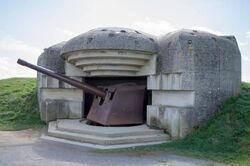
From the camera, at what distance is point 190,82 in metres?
8.30

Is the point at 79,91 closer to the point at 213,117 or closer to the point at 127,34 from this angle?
the point at 127,34

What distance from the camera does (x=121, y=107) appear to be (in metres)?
9.35

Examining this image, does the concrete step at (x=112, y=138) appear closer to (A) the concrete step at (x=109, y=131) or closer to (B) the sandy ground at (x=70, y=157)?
(A) the concrete step at (x=109, y=131)

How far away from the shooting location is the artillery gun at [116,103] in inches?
363

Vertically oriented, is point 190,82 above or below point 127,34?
below

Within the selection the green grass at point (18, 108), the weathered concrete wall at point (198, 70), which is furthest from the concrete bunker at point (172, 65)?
the green grass at point (18, 108)

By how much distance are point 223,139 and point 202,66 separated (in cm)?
212

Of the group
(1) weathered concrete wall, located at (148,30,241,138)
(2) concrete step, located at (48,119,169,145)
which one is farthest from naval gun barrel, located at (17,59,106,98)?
(1) weathered concrete wall, located at (148,30,241,138)

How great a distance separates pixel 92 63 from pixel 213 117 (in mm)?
3942

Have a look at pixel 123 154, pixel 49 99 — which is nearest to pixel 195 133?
pixel 123 154

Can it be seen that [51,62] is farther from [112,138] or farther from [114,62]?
[112,138]

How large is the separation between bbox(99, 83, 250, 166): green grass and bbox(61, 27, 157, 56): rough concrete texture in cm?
279

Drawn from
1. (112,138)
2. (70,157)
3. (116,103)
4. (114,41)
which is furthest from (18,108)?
(70,157)

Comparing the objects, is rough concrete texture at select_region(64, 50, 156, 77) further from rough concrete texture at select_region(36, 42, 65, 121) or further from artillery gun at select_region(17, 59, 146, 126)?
rough concrete texture at select_region(36, 42, 65, 121)
